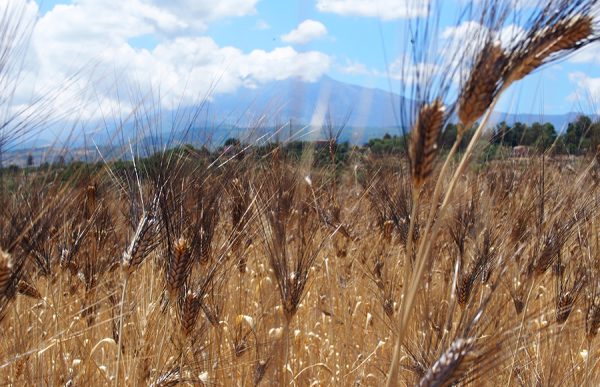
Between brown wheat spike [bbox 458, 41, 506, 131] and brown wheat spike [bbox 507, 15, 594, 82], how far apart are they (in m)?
0.03

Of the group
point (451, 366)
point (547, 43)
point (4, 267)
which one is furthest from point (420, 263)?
point (4, 267)

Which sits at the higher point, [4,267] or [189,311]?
[4,267]

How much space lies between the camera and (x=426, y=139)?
1.14 metres

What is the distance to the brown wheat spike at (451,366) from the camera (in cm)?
108

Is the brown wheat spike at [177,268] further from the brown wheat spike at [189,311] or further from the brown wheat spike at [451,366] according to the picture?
the brown wheat spike at [451,366]

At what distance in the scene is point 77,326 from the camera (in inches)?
116

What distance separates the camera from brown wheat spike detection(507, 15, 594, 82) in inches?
45.3

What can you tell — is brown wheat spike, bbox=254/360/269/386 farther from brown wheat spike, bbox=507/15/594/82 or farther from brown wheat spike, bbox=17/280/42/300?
brown wheat spike, bbox=507/15/594/82

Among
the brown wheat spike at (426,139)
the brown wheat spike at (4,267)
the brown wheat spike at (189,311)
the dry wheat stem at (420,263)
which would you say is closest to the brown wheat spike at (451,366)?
the dry wheat stem at (420,263)

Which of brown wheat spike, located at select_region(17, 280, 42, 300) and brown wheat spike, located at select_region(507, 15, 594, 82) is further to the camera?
brown wheat spike, located at select_region(17, 280, 42, 300)

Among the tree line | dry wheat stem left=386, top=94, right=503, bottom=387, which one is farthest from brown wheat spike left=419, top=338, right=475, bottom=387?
the tree line

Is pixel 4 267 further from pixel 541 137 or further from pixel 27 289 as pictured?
pixel 541 137

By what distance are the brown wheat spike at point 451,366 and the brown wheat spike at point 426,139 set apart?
278mm

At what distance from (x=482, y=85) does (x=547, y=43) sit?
0.15 m
